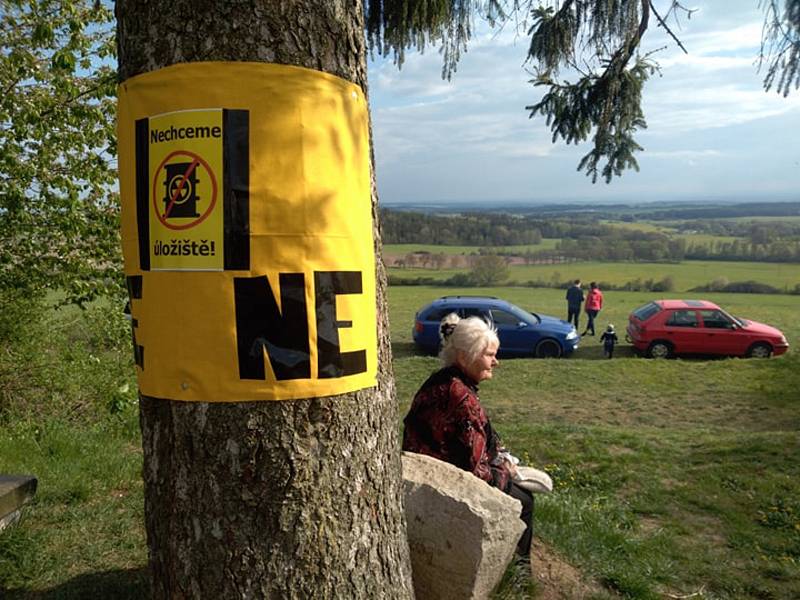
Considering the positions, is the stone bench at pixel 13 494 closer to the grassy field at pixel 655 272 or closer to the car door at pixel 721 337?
the car door at pixel 721 337

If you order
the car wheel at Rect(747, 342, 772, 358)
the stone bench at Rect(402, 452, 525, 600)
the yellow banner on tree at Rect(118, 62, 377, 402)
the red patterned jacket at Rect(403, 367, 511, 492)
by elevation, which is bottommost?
the car wheel at Rect(747, 342, 772, 358)

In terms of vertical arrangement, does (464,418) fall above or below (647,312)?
above

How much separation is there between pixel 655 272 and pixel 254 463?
4646 cm

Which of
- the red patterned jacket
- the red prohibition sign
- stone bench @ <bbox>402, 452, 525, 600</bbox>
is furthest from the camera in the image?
the red patterned jacket

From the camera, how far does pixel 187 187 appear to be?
1738 mm

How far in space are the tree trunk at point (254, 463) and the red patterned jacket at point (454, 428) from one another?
137cm

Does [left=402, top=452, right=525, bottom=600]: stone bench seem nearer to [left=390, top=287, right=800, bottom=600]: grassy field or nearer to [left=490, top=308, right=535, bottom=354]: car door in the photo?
[left=390, top=287, right=800, bottom=600]: grassy field

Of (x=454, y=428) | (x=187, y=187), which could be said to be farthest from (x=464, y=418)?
(x=187, y=187)

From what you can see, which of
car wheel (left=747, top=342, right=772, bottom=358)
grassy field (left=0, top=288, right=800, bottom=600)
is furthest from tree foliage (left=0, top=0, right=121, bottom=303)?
car wheel (left=747, top=342, right=772, bottom=358)

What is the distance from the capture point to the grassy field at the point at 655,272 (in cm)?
3959

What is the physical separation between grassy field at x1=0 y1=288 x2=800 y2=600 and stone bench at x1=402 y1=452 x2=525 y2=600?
1.03 ft

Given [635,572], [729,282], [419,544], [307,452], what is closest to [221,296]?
[307,452]

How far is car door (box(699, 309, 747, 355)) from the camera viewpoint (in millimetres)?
15719

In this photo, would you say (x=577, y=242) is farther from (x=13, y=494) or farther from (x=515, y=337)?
(x=13, y=494)
